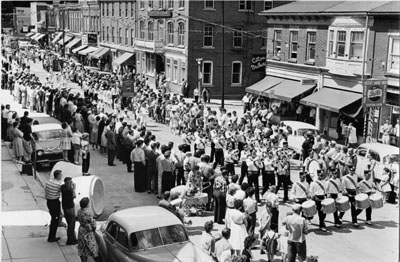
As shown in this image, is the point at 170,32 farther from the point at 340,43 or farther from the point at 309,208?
the point at 309,208

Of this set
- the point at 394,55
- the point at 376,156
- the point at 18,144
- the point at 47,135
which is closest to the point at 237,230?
the point at 376,156

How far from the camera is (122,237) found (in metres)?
10.6

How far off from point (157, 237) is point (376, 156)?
37.7 ft

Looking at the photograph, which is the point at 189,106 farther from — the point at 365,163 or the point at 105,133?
the point at 365,163

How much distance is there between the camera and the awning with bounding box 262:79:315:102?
3184 cm

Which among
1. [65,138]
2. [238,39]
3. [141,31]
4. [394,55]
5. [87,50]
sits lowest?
[87,50]

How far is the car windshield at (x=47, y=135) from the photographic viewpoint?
1990cm

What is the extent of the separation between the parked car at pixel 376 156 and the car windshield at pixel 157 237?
10220 mm

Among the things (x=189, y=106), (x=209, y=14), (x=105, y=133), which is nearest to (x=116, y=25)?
(x=209, y=14)

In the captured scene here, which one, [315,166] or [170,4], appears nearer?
[315,166]

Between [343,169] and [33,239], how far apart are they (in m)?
10.3

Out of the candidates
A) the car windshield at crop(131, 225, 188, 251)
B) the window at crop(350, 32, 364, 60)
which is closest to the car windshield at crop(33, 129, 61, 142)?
the car windshield at crop(131, 225, 188, 251)

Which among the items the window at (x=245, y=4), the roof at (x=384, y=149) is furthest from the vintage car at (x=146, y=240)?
the window at (x=245, y=4)

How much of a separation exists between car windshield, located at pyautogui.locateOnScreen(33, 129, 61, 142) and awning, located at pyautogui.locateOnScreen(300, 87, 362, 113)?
14.3 m
